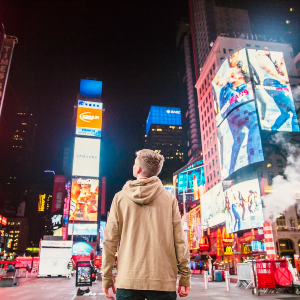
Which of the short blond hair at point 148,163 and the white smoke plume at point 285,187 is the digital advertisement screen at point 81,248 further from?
the short blond hair at point 148,163

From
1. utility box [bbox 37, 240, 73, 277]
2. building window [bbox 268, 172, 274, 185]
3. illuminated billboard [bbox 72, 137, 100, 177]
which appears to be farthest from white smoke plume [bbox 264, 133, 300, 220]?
illuminated billboard [bbox 72, 137, 100, 177]

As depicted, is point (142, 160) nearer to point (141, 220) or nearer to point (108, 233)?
point (141, 220)

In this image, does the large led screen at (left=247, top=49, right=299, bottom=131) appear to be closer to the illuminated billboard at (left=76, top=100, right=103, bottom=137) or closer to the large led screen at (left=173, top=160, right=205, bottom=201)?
the large led screen at (left=173, top=160, right=205, bottom=201)

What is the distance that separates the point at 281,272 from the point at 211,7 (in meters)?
106

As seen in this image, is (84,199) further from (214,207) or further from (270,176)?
(270,176)

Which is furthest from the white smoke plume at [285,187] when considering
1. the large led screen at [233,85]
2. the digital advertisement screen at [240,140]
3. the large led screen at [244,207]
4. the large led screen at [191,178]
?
the large led screen at [191,178]

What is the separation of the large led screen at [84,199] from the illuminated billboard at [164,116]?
10985 centimetres

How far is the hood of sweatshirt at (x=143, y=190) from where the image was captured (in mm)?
2668

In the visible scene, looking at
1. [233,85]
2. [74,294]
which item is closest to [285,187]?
[233,85]

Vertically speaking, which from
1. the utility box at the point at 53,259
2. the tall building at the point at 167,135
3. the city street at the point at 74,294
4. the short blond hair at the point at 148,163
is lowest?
the city street at the point at 74,294

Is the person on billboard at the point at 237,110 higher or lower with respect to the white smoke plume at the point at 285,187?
higher

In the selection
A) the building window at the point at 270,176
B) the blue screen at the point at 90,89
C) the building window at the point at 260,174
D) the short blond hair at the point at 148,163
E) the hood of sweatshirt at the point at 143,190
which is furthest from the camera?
the blue screen at the point at 90,89

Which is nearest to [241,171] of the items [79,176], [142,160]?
[79,176]

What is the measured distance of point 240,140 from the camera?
4897cm
